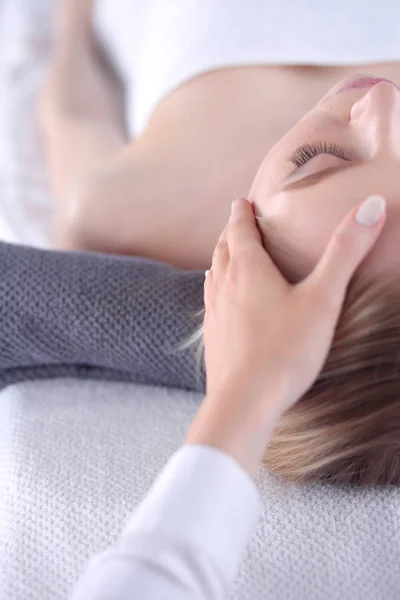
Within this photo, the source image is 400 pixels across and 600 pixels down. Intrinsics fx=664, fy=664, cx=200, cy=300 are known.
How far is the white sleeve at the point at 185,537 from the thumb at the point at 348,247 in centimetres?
19

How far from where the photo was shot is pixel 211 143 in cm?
120

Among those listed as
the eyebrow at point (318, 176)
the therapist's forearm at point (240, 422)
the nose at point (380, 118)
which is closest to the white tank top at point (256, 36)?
the nose at point (380, 118)

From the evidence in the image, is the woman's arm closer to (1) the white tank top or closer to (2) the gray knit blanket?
(1) the white tank top

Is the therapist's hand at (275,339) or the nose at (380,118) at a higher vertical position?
the nose at (380,118)

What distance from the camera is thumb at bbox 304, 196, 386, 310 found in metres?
0.63

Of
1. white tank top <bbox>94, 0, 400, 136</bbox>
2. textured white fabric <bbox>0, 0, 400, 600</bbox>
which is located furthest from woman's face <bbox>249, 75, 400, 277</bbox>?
white tank top <bbox>94, 0, 400, 136</bbox>

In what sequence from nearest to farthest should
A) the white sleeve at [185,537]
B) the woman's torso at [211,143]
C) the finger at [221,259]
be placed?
the white sleeve at [185,537] → the finger at [221,259] → the woman's torso at [211,143]

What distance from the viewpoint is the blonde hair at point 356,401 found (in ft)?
2.18

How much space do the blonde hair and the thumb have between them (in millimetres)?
36

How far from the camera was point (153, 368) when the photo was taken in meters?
0.99

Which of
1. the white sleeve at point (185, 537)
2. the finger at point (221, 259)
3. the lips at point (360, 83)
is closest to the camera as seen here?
the white sleeve at point (185, 537)

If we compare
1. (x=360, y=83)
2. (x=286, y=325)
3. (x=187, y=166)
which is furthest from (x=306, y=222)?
(x=187, y=166)

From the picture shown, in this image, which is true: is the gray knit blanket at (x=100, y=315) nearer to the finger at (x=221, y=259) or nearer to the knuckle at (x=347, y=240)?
the finger at (x=221, y=259)

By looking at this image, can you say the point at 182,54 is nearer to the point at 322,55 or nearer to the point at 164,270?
the point at 322,55
